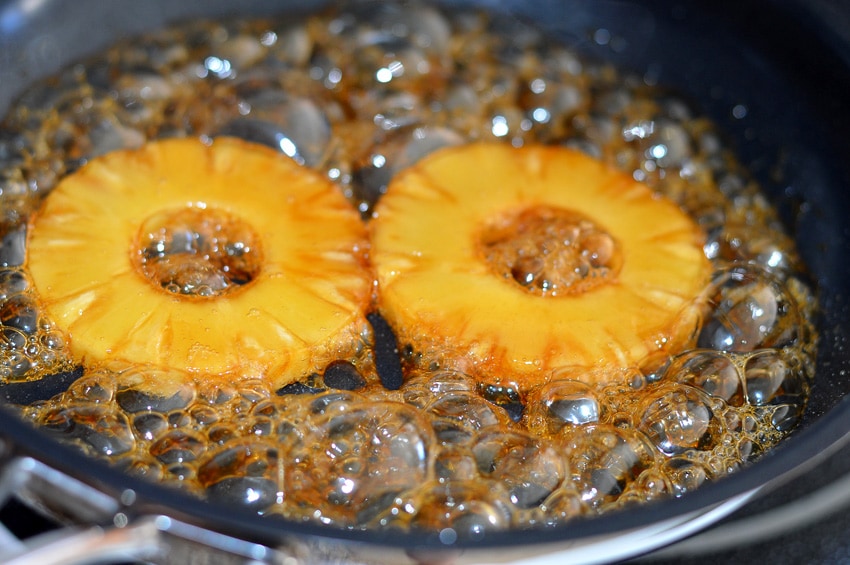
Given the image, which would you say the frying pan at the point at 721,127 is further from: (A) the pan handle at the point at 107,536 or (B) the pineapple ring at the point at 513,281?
(B) the pineapple ring at the point at 513,281

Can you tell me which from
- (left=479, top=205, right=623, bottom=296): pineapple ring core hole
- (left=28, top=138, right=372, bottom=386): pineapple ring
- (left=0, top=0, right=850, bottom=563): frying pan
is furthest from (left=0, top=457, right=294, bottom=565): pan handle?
(left=479, top=205, right=623, bottom=296): pineapple ring core hole

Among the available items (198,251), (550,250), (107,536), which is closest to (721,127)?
(550,250)

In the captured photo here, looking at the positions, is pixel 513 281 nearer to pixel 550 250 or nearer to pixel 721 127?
pixel 550 250

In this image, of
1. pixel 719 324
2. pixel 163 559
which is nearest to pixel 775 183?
pixel 719 324

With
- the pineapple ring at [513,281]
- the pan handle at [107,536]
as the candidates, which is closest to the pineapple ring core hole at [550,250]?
the pineapple ring at [513,281]

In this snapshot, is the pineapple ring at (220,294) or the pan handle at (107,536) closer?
the pan handle at (107,536)

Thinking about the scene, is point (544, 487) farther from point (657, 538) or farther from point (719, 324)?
point (719, 324)
